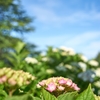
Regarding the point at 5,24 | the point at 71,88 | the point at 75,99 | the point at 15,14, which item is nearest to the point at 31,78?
the point at 71,88

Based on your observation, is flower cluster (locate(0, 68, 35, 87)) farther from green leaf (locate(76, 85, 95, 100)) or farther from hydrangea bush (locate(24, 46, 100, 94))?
hydrangea bush (locate(24, 46, 100, 94))

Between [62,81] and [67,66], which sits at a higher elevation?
[67,66]

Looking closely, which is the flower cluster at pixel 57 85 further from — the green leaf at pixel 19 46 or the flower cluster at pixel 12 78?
the green leaf at pixel 19 46

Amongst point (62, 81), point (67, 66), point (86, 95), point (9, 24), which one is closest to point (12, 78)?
point (62, 81)

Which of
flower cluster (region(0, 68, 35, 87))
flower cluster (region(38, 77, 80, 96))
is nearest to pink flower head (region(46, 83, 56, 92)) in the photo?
flower cluster (region(38, 77, 80, 96))

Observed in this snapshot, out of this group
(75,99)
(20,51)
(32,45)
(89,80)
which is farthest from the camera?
(32,45)

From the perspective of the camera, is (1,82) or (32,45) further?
(32,45)

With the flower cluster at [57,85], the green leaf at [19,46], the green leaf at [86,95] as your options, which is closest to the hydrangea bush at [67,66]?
the green leaf at [19,46]

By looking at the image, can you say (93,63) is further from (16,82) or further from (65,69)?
(16,82)

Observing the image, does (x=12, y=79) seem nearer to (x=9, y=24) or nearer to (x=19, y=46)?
(x=19, y=46)

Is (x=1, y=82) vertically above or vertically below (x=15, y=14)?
below

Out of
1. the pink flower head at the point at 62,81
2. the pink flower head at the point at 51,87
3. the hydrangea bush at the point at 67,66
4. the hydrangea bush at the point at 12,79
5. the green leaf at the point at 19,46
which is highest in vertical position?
the hydrangea bush at the point at 67,66
